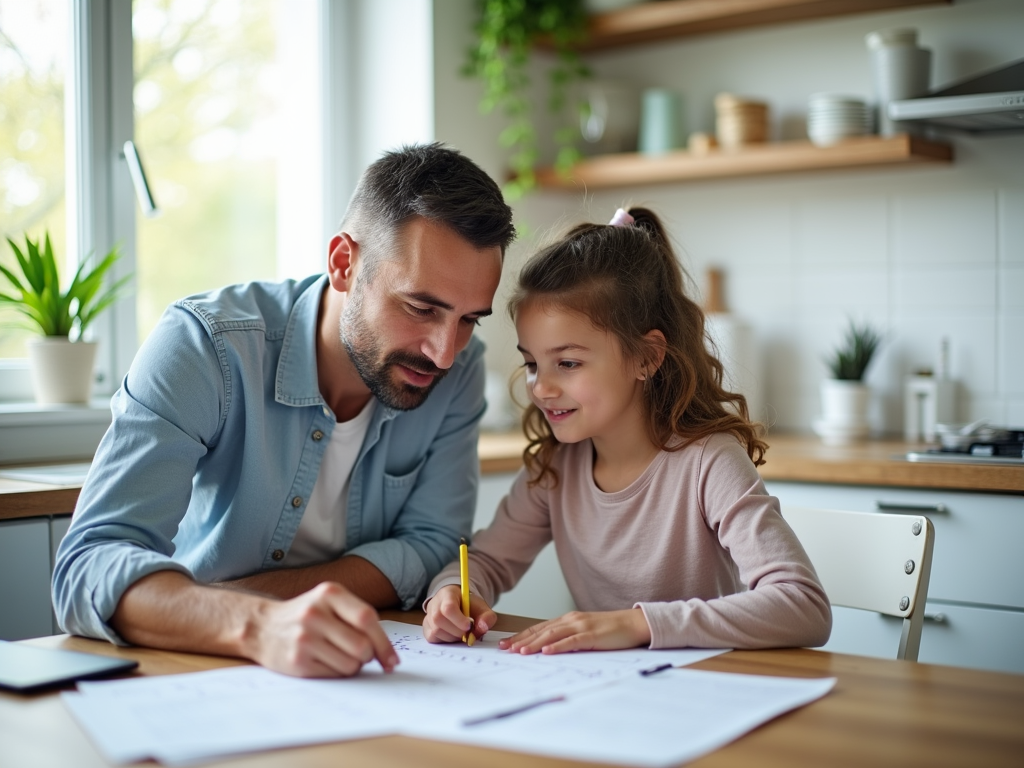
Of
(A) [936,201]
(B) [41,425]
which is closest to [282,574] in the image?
(B) [41,425]

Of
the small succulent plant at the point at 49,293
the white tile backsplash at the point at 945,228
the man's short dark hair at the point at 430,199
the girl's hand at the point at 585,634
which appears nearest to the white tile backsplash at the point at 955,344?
the white tile backsplash at the point at 945,228

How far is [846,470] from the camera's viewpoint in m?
2.34

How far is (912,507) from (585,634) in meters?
→ 1.36

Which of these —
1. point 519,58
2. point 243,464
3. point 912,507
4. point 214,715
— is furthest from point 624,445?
point 519,58

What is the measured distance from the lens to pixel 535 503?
1649 mm

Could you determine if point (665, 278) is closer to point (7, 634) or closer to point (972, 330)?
point (7, 634)

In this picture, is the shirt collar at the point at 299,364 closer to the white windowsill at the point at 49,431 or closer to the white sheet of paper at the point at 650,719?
the white sheet of paper at the point at 650,719

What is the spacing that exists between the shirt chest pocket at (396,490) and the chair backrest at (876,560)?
24.6 inches

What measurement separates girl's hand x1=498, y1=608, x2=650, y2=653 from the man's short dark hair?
1.88ft

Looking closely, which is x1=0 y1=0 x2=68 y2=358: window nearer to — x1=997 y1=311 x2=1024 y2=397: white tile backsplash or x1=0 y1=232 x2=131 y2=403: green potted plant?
x1=0 y1=232 x2=131 y2=403: green potted plant

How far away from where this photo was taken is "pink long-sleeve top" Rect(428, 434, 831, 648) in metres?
1.21

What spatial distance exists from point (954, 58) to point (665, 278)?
1599 millimetres

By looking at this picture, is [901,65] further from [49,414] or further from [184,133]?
[49,414]

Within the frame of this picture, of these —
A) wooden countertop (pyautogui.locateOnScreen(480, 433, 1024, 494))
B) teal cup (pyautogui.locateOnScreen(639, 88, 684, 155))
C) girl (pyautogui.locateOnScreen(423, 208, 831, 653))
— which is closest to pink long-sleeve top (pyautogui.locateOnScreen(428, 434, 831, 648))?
girl (pyautogui.locateOnScreen(423, 208, 831, 653))
